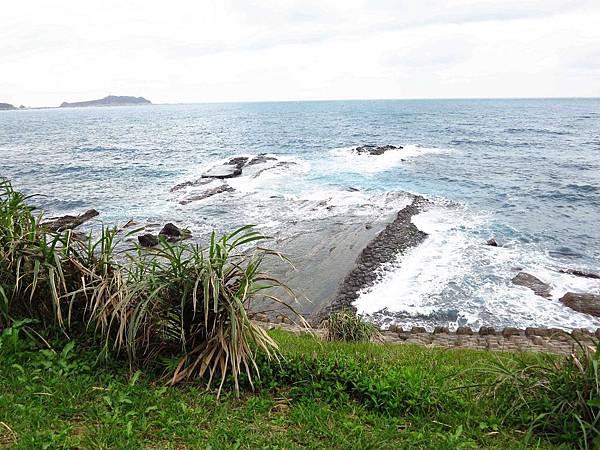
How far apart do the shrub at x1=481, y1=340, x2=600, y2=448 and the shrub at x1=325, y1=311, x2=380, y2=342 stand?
195 inches

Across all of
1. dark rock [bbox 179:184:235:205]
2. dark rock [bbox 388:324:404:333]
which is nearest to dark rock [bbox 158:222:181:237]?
dark rock [bbox 179:184:235:205]

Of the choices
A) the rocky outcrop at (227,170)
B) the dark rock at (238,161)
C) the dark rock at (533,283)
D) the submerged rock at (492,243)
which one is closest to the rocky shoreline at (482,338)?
the dark rock at (533,283)

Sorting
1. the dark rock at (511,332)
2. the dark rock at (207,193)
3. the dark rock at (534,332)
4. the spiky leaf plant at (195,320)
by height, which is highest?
the spiky leaf plant at (195,320)

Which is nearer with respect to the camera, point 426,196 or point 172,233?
Answer: point 172,233

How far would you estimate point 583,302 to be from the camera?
43.8ft

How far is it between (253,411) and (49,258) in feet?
9.36

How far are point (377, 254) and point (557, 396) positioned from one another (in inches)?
540

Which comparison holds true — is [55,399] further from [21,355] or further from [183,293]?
[183,293]

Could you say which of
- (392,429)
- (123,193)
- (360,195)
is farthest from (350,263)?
(123,193)

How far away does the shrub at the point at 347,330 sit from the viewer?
9.02 meters

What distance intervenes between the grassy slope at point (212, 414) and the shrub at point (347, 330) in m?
4.50

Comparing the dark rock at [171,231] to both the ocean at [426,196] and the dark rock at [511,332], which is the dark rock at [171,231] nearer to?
the ocean at [426,196]

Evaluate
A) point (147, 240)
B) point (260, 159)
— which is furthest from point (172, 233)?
point (260, 159)

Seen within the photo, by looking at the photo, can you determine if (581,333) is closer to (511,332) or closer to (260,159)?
(511,332)
